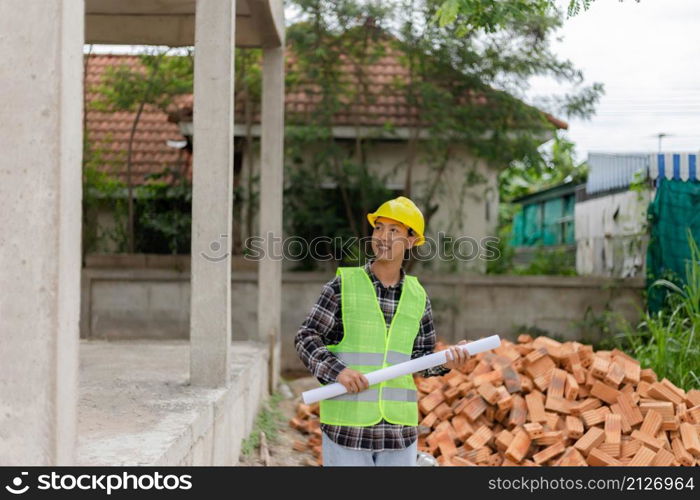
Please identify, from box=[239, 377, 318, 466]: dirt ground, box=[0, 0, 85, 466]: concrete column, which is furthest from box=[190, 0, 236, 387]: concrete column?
box=[0, 0, 85, 466]: concrete column

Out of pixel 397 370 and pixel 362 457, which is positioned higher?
pixel 397 370

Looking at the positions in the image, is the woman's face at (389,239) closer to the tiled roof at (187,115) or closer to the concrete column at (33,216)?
the concrete column at (33,216)

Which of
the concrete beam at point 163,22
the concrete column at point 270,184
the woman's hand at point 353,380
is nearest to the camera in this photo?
the woman's hand at point 353,380

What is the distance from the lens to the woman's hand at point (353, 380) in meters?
3.22

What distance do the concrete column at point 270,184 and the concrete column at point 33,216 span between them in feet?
24.0

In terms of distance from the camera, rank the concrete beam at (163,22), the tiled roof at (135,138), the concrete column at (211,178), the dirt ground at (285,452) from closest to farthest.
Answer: the concrete column at (211,178)
the dirt ground at (285,452)
the concrete beam at (163,22)
the tiled roof at (135,138)

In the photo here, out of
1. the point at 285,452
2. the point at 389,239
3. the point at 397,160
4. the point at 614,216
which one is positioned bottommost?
the point at 285,452

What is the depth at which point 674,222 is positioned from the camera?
10.8m

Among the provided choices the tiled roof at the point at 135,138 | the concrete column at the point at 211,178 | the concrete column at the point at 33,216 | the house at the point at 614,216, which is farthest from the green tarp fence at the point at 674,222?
the concrete column at the point at 33,216

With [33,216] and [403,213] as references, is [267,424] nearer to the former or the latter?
[403,213]

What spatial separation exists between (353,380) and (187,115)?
1010 cm

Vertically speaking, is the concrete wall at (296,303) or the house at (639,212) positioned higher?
the house at (639,212)

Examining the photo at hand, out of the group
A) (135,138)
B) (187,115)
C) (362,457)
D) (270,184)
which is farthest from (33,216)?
(135,138)

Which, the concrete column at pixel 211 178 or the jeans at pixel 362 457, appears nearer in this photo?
the jeans at pixel 362 457
